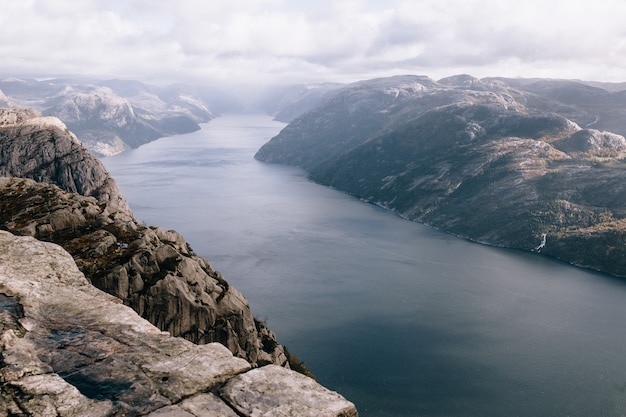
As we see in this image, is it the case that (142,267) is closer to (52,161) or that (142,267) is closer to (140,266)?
(140,266)

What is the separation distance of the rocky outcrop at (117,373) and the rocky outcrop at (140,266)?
4046cm

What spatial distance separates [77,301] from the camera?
3022cm

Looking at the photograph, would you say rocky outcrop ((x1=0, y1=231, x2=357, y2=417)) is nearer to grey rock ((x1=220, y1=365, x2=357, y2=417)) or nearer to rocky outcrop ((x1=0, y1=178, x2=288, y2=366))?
grey rock ((x1=220, y1=365, x2=357, y2=417))

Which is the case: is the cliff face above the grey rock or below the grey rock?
below

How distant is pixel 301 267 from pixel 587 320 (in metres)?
110

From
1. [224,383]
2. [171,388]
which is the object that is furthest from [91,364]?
[224,383]

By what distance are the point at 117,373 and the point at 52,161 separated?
506ft

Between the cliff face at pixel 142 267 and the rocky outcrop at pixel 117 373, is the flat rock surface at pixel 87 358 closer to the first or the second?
the rocky outcrop at pixel 117 373

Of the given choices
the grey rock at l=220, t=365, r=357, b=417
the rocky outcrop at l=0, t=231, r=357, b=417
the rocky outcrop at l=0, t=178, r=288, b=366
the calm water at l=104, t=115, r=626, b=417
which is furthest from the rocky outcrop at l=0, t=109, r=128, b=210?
the grey rock at l=220, t=365, r=357, b=417

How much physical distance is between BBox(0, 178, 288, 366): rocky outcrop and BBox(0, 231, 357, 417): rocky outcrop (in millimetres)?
40464

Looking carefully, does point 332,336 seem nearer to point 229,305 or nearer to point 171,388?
point 229,305

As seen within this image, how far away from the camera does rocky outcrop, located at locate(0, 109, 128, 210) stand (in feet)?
484

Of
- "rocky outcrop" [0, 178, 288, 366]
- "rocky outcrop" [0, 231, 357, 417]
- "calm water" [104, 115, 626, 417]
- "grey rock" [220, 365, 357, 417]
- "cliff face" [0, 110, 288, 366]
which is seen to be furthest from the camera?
"calm water" [104, 115, 626, 417]

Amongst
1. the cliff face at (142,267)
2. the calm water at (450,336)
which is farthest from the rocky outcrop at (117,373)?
the calm water at (450,336)
